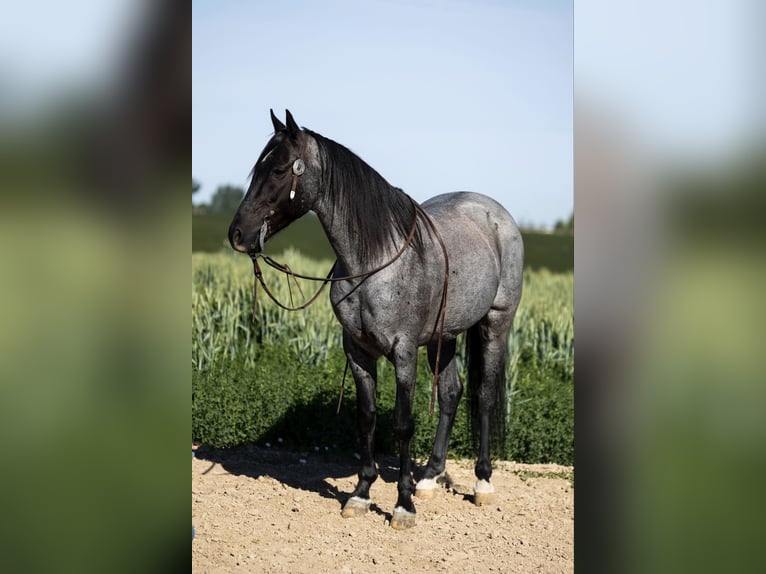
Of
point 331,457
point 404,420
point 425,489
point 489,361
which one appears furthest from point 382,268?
point 331,457

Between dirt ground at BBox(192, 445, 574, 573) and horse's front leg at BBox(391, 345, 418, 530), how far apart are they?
98 mm

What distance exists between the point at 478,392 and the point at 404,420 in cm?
111

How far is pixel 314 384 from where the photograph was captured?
7332mm

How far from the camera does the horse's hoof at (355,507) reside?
191 inches

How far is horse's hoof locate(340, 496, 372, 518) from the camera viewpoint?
15.9 ft

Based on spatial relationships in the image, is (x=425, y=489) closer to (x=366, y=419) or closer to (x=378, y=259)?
(x=366, y=419)

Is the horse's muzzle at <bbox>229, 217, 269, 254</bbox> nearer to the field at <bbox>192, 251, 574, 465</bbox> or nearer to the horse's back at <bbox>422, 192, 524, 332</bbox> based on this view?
the horse's back at <bbox>422, 192, 524, 332</bbox>

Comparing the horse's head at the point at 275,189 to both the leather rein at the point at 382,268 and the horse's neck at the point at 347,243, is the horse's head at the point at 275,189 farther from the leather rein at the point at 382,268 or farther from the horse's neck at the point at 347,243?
the horse's neck at the point at 347,243

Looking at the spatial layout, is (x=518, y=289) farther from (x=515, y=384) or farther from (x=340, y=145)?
(x=515, y=384)

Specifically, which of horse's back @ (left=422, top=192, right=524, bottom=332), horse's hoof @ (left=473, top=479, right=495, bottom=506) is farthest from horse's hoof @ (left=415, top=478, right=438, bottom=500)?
horse's back @ (left=422, top=192, right=524, bottom=332)
